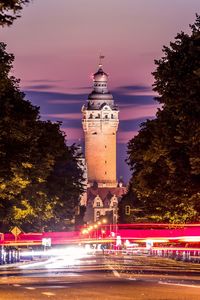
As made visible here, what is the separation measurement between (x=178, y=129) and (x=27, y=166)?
11809mm

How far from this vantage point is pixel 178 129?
64.4 metres

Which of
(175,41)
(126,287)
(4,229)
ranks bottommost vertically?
(126,287)

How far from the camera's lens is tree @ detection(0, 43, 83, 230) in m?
63.0

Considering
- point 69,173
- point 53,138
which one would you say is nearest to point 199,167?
point 53,138

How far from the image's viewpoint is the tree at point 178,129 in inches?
2489

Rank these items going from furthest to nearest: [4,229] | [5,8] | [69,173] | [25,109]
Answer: [69,173]
[4,229]
[25,109]
[5,8]

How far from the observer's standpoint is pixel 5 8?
32.1m

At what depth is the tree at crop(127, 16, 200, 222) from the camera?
6322cm

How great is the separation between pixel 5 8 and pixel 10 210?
1932 inches

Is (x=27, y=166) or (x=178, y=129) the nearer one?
(x=178, y=129)

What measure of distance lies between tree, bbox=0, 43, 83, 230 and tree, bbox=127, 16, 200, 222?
7.61 metres

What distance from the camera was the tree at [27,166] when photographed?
63.0 meters

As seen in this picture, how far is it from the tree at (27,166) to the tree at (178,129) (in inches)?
300

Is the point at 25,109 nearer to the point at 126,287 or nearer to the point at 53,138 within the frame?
the point at 53,138
